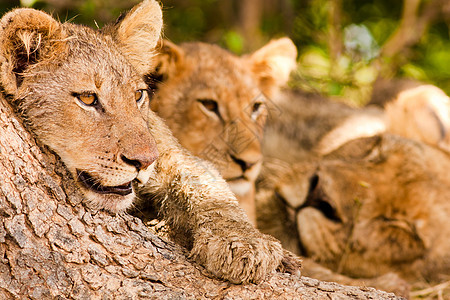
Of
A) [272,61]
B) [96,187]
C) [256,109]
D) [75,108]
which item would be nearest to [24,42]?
[75,108]

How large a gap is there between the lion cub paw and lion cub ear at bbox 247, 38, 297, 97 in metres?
2.07

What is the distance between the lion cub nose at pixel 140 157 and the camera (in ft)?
7.70

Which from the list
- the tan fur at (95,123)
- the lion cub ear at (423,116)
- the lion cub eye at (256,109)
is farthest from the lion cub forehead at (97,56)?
the lion cub ear at (423,116)

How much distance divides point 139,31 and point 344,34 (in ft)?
13.6

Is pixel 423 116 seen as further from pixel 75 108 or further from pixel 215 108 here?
pixel 75 108

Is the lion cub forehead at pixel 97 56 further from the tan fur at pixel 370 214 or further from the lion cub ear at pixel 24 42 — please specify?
the tan fur at pixel 370 214

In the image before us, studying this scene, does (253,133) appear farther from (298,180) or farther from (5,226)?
(5,226)

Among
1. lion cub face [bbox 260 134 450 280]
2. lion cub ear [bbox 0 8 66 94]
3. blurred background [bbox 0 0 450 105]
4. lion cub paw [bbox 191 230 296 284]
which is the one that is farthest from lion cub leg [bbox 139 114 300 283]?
blurred background [bbox 0 0 450 105]

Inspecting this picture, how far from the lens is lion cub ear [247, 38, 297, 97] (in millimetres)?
4309

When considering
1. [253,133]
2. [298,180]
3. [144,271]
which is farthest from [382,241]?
[144,271]

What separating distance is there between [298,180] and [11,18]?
2368 mm

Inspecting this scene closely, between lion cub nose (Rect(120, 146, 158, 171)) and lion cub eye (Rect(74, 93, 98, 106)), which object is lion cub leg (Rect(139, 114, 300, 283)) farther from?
lion cub eye (Rect(74, 93, 98, 106))

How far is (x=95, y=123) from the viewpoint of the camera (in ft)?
7.81

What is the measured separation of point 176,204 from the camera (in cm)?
292
